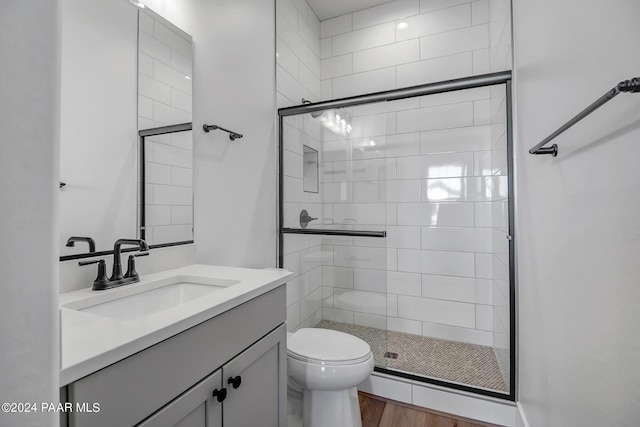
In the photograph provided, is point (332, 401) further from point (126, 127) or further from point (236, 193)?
point (126, 127)

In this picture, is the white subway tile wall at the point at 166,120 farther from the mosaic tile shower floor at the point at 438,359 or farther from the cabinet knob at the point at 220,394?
the mosaic tile shower floor at the point at 438,359

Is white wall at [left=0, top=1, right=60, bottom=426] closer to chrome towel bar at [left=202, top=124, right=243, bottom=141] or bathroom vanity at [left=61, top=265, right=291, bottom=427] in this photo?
bathroom vanity at [left=61, top=265, right=291, bottom=427]

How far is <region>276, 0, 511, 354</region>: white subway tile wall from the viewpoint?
179 cm

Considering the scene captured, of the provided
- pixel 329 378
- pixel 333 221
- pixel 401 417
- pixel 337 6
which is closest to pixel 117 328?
pixel 329 378

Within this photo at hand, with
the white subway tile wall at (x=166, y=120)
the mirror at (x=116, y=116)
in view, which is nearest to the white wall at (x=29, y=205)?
the mirror at (x=116, y=116)

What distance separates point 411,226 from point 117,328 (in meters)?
2.12

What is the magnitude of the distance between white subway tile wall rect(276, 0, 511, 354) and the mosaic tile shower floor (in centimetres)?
7

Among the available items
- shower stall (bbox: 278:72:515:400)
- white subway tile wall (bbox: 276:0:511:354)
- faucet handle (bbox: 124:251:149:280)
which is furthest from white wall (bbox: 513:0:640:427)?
faucet handle (bbox: 124:251:149:280)

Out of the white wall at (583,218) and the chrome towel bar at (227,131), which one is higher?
the chrome towel bar at (227,131)

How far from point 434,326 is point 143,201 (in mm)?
2144

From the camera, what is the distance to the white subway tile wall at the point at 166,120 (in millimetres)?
1140

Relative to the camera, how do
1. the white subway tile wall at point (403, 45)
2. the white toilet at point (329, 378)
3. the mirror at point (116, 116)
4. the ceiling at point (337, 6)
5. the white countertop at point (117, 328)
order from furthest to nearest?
the ceiling at point (337, 6)
the white subway tile wall at point (403, 45)
the white toilet at point (329, 378)
the mirror at point (116, 116)
the white countertop at point (117, 328)

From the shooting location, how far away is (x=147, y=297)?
3.34 ft

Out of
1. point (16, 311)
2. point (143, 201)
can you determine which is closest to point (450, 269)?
point (143, 201)
